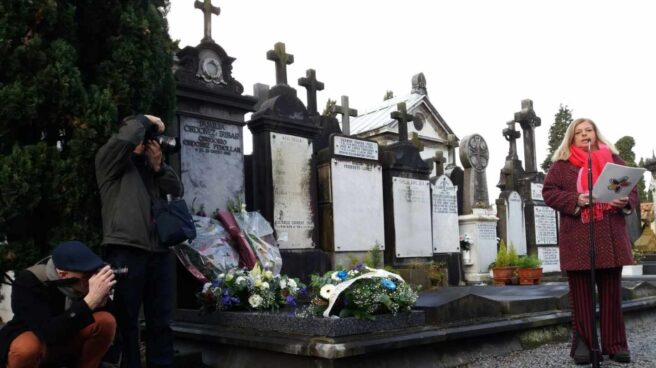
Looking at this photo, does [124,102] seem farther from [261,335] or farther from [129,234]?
[261,335]

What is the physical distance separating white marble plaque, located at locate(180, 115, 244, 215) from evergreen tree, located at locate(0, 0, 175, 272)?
2.24m

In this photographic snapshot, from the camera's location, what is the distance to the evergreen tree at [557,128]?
3434 cm

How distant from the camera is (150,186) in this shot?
3.75 m

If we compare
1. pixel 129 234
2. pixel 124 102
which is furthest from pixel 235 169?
pixel 129 234

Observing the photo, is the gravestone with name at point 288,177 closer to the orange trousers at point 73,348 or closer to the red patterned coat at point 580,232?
the red patterned coat at point 580,232

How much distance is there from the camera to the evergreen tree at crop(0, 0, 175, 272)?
338 centimetres

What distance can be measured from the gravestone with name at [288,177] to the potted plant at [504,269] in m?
3.38

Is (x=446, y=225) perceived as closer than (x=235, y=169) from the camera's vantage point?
No

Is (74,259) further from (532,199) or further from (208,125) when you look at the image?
(532,199)

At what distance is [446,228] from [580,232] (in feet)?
21.4

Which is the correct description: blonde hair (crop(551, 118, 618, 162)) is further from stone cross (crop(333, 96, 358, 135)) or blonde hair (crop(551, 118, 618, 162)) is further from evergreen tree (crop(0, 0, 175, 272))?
stone cross (crop(333, 96, 358, 135))

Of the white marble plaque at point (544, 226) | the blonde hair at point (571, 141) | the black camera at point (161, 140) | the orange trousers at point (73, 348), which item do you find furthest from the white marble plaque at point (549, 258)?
the orange trousers at point (73, 348)

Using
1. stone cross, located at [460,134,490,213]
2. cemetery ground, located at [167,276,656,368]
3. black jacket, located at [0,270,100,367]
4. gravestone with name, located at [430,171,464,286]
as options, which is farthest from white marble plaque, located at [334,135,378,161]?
black jacket, located at [0,270,100,367]

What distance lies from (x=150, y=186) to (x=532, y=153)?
11205 millimetres
